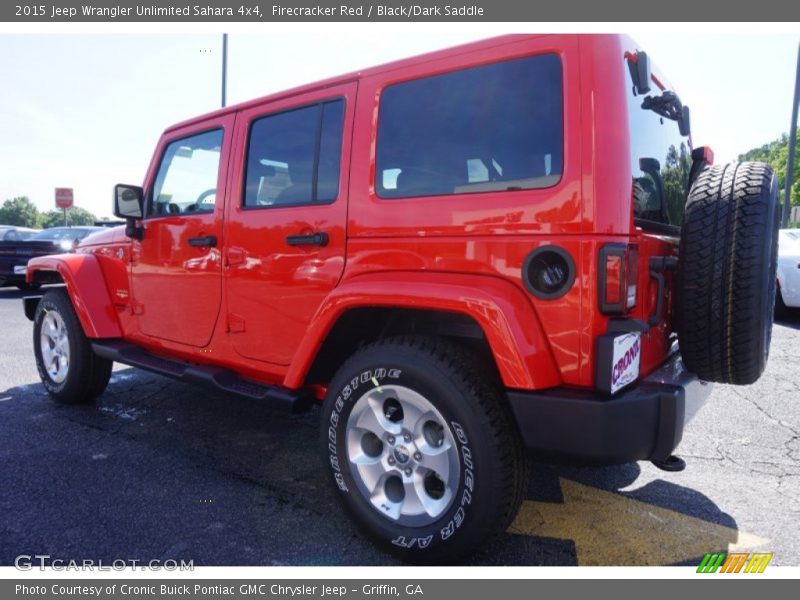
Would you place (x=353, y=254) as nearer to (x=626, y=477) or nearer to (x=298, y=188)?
(x=298, y=188)

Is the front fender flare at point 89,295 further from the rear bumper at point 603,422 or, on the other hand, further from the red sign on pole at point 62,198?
the red sign on pole at point 62,198

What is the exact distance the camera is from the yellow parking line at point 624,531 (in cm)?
229

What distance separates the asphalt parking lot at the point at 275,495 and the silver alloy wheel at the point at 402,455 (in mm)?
246

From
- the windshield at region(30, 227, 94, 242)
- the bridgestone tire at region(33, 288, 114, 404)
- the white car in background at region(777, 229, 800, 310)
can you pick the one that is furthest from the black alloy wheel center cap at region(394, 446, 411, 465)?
the windshield at region(30, 227, 94, 242)

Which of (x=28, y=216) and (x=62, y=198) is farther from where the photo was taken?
(x=28, y=216)

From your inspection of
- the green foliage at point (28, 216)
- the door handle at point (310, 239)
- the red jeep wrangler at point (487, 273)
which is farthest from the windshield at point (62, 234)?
the green foliage at point (28, 216)

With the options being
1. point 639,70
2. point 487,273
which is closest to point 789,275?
point 639,70

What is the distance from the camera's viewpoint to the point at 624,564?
2225 mm

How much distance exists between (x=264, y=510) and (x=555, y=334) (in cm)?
162

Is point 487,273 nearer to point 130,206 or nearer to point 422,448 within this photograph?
point 422,448

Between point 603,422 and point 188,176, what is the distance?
2.88 meters

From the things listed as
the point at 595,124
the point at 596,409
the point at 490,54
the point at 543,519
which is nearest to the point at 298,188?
the point at 490,54

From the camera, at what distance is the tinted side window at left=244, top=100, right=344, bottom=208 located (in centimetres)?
264

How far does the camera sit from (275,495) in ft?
9.07
